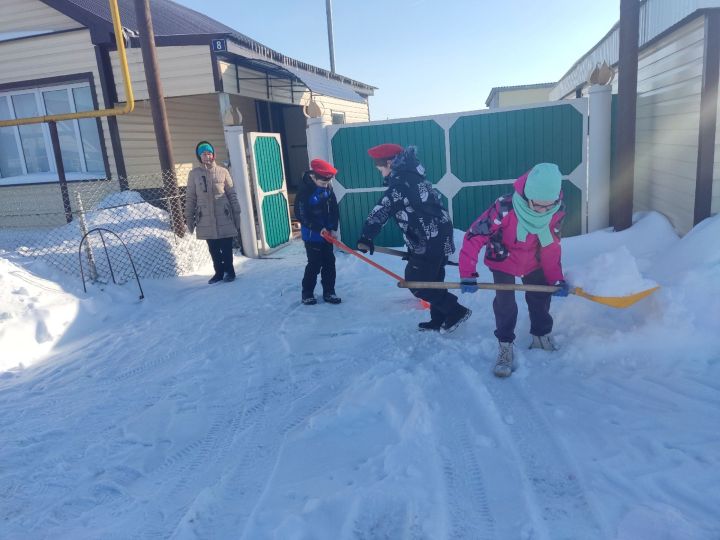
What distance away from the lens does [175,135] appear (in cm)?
1188

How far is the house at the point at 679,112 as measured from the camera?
205 inches

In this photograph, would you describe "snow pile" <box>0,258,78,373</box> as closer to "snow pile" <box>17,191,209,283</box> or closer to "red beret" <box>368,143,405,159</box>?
"snow pile" <box>17,191,209,283</box>

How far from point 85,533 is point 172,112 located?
10895 millimetres

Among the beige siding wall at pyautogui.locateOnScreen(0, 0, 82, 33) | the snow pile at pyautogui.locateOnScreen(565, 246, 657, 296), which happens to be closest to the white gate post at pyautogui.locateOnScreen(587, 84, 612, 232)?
the snow pile at pyautogui.locateOnScreen(565, 246, 657, 296)

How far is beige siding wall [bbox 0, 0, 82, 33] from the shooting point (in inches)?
403

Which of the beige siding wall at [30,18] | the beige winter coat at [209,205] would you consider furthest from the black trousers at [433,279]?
the beige siding wall at [30,18]

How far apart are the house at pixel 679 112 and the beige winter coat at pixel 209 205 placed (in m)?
5.51

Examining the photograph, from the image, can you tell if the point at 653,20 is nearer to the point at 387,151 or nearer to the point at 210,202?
the point at 387,151

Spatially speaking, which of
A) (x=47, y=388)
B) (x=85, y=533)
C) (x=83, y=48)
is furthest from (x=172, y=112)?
(x=85, y=533)

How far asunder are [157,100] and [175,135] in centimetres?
390

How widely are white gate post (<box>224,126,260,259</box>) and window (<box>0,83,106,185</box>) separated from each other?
4157 millimetres

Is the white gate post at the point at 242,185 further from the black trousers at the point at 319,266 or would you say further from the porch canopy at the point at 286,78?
the black trousers at the point at 319,266

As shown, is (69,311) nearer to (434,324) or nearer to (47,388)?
(47,388)

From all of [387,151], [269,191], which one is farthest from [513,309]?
[269,191]
